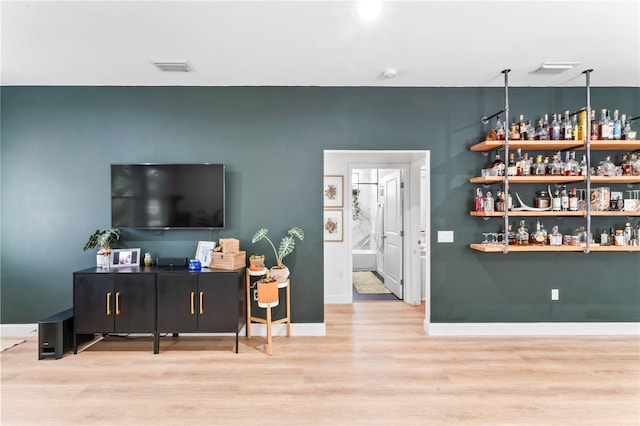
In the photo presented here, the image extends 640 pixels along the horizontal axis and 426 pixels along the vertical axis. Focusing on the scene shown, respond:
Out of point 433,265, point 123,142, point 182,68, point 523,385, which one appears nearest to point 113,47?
point 182,68

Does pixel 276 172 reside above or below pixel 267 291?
above

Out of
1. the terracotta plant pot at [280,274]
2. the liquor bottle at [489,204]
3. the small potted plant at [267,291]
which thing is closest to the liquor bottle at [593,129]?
the liquor bottle at [489,204]

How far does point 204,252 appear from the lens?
3646 mm

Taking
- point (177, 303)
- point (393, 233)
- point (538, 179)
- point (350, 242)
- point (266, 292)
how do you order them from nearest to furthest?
point (177, 303)
point (266, 292)
point (538, 179)
point (350, 242)
point (393, 233)

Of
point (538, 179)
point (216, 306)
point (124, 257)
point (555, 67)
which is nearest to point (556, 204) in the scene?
point (538, 179)

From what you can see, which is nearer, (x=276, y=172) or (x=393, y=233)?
(x=276, y=172)

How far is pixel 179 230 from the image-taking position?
12.3 ft

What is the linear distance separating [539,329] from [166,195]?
425 cm

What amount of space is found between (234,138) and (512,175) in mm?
2947

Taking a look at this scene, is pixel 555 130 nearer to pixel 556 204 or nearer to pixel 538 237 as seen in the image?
pixel 556 204

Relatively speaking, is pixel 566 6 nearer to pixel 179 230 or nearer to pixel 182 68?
pixel 182 68

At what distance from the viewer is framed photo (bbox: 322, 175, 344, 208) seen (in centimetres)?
516

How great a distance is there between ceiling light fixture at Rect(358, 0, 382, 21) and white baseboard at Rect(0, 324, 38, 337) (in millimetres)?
4465

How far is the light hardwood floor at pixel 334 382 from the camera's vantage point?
2326mm
